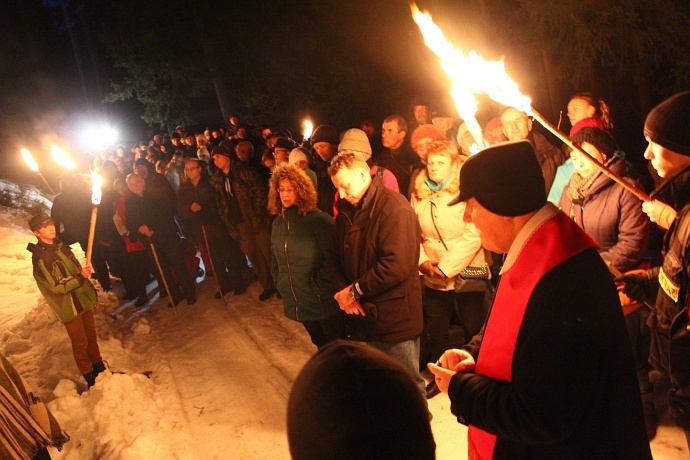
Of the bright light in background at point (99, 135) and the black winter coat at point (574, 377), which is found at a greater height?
the bright light in background at point (99, 135)

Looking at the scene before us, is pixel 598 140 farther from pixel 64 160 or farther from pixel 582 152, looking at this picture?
pixel 64 160

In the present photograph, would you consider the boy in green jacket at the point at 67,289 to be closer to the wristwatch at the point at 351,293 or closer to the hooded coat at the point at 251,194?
the hooded coat at the point at 251,194

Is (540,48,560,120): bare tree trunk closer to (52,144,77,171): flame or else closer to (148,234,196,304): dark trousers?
(52,144,77,171): flame

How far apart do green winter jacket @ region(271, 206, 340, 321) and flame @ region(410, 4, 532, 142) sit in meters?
1.84

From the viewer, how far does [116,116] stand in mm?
29391

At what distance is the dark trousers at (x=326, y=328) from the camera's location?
4539mm

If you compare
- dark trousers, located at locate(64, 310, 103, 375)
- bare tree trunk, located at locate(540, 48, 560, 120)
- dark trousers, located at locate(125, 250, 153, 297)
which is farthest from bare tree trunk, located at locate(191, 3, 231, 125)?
dark trousers, located at locate(64, 310, 103, 375)

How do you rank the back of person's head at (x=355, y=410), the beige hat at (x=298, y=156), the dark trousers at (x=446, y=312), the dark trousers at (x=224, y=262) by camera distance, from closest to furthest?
the back of person's head at (x=355, y=410)
the dark trousers at (x=446, y=312)
the beige hat at (x=298, y=156)
the dark trousers at (x=224, y=262)

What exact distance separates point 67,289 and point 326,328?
3174 mm

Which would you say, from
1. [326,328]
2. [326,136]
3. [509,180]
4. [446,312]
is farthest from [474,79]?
[326,136]

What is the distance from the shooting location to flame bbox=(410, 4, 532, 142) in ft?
8.89

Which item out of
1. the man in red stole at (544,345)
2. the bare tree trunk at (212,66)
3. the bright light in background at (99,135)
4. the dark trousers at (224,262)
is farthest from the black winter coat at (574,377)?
the bright light in background at (99,135)

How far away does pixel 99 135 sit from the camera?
2761 cm

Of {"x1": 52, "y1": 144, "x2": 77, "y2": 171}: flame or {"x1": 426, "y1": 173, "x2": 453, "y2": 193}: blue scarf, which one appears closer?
{"x1": 426, "y1": 173, "x2": 453, "y2": 193}: blue scarf
